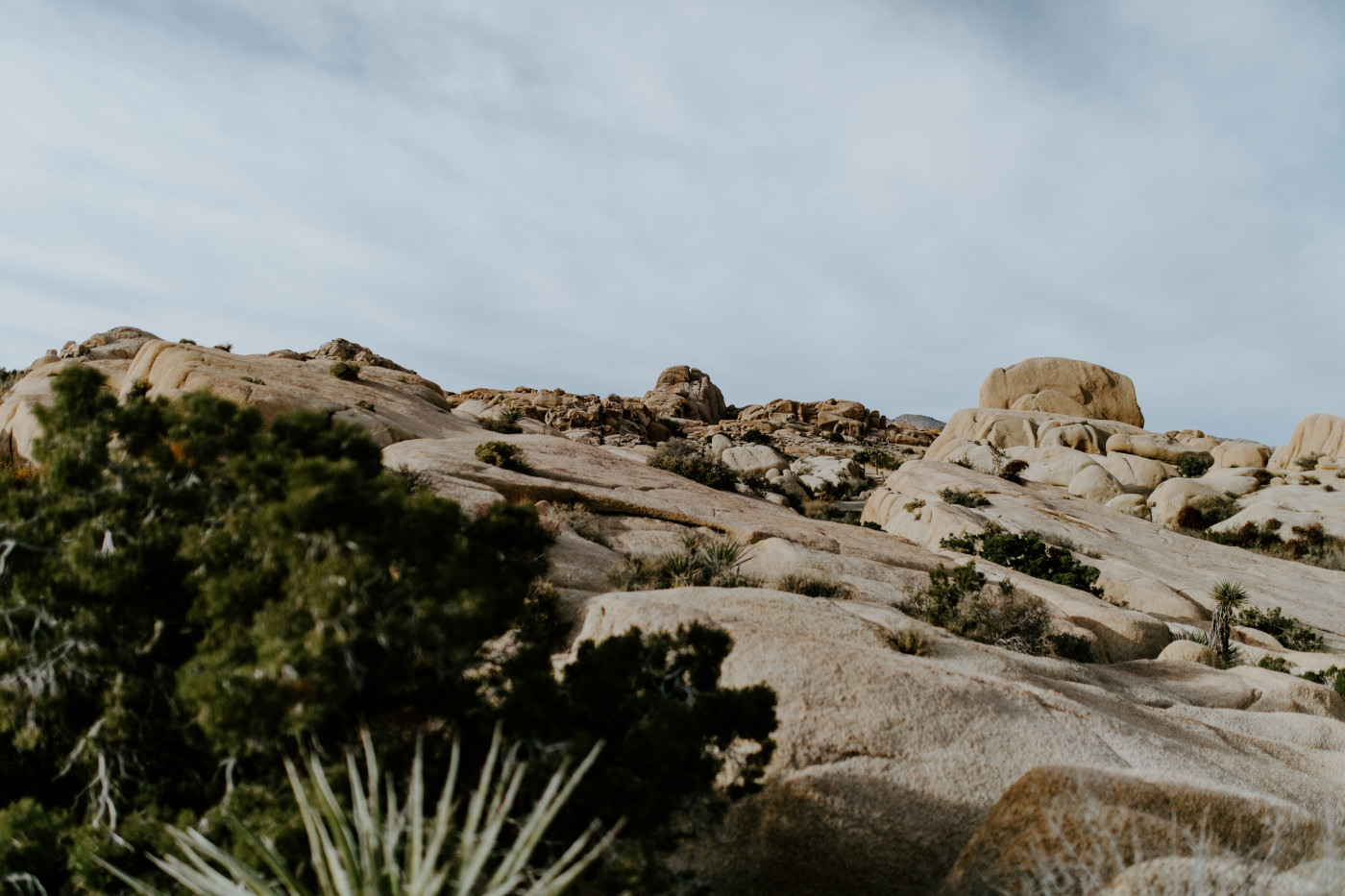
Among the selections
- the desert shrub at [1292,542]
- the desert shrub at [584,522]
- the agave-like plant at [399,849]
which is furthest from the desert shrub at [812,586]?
the desert shrub at [1292,542]

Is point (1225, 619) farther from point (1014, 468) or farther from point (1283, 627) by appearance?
point (1014, 468)

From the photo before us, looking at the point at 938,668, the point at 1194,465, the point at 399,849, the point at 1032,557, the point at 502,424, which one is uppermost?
the point at 1194,465

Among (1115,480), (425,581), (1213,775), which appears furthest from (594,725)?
(1115,480)

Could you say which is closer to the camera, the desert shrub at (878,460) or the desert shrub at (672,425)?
the desert shrub at (878,460)

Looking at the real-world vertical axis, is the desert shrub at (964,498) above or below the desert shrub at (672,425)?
below

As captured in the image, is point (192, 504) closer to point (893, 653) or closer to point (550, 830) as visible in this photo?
point (550, 830)

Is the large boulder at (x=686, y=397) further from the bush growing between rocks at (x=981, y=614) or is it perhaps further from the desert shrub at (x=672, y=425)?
the bush growing between rocks at (x=981, y=614)

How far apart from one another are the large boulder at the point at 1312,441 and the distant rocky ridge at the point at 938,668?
16932 mm

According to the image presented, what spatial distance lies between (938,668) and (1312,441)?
56399 mm

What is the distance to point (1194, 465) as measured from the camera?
45.1m

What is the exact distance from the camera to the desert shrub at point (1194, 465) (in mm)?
44531

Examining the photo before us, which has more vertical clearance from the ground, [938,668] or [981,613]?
[981,613]

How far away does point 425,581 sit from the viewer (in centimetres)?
381

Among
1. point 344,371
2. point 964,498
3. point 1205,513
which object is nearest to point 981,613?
point 964,498
